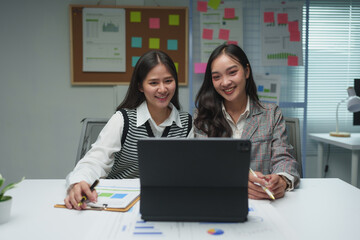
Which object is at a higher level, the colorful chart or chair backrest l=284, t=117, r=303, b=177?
chair backrest l=284, t=117, r=303, b=177

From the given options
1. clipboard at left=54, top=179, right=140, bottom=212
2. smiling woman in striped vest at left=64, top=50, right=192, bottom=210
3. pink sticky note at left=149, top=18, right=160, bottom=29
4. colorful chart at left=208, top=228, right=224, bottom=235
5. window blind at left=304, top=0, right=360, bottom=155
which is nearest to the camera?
colorful chart at left=208, top=228, right=224, bottom=235

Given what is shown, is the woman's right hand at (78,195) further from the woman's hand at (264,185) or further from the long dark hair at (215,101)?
the long dark hair at (215,101)

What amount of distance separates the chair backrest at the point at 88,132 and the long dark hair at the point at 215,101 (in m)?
0.52

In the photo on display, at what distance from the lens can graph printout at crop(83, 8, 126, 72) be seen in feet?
8.57

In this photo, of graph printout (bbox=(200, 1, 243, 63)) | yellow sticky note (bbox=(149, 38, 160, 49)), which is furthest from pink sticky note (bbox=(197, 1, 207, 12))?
yellow sticky note (bbox=(149, 38, 160, 49))

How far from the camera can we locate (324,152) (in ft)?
9.47

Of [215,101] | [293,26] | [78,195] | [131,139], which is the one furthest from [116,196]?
[293,26]

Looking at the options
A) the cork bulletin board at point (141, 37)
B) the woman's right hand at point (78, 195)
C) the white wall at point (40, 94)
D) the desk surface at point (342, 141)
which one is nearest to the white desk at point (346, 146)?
the desk surface at point (342, 141)

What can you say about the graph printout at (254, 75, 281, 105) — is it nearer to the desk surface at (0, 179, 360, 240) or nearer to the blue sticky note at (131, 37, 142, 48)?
the blue sticky note at (131, 37, 142, 48)

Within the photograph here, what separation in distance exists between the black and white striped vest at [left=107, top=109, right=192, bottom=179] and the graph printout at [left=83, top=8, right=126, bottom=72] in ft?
4.37

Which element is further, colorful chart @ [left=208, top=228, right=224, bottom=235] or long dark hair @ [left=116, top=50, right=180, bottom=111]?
long dark hair @ [left=116, top=50, right=180, bottom=111]

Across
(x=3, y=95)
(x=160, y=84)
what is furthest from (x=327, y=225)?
(x=3, y=95)

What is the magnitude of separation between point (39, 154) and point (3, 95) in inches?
24.5

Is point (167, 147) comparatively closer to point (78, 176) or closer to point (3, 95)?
point (78, 176)
